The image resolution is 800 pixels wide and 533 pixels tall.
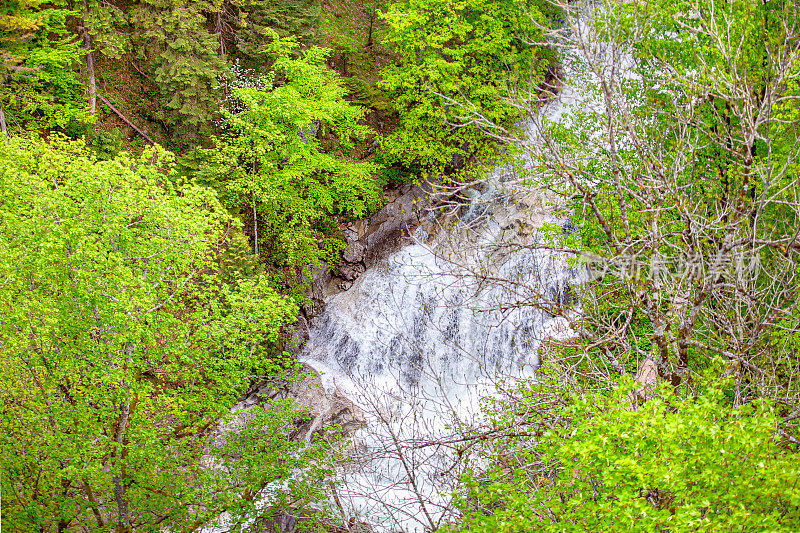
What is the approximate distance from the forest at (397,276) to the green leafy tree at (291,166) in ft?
0.36

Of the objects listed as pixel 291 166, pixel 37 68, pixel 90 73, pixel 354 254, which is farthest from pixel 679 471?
pixel 90 73

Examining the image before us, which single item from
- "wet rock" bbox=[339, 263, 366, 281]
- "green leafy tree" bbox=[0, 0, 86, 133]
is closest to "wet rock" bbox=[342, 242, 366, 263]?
"wet rock" bbox=[339, 263, 366, 281]

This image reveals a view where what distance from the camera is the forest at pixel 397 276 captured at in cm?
514

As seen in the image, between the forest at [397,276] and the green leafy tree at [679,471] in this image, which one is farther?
the forest at [397,276]

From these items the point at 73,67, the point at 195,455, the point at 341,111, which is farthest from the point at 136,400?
the point at 73,67

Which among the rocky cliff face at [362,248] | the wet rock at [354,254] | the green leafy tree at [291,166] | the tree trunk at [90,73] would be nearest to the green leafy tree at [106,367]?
the green leafy tree at [291,166]

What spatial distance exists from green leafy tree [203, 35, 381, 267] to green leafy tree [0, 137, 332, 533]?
4284 millimetres

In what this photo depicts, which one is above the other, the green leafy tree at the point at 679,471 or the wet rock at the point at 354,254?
the wet rock at the point at 354,254

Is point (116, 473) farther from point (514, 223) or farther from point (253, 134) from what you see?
point (514, 223)

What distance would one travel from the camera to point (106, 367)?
356 inches

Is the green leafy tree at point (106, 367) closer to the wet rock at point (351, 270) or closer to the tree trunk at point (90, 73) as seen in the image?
the tree trunk at point (90, 73)

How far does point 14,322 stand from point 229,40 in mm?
13070

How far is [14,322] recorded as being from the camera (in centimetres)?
856

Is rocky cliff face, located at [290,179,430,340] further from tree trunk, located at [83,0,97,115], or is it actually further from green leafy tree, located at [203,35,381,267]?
tree trunk, located at [83,0,97,115]
